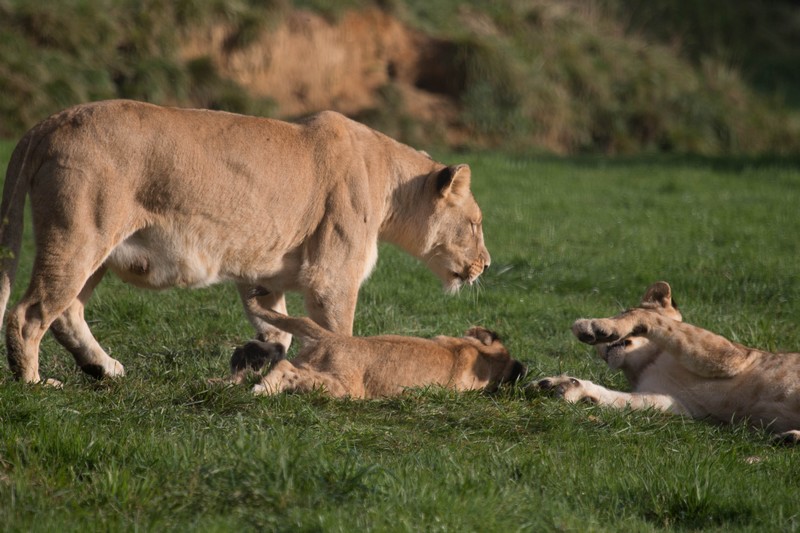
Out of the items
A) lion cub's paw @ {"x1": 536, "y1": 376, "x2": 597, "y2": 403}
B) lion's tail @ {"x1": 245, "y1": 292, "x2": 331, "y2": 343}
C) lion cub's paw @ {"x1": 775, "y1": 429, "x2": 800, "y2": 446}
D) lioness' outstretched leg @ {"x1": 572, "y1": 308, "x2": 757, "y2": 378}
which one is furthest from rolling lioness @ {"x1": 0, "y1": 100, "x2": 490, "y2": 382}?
lion cub's paw @ {"x1": 775, "y1": 429, "x2": 800, "y2": 446}

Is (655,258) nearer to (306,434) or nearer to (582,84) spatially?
(306,434)

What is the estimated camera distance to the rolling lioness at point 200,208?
579 cm

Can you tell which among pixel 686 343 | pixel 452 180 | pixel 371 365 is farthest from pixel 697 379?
pixel 452 180

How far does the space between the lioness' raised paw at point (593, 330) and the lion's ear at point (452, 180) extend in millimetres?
1609

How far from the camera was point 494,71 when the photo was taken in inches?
841

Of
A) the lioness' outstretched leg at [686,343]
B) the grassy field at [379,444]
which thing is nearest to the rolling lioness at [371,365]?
the grassy field at [379,444]

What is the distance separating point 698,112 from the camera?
23641 mm

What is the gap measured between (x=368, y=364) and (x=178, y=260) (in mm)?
1219

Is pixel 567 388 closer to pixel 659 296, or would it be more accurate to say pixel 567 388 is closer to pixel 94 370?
pixel 659 296

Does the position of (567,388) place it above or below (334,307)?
below

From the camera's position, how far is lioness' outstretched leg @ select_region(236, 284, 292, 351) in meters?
6.99

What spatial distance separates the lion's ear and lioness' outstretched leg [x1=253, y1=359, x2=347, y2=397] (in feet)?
6.88

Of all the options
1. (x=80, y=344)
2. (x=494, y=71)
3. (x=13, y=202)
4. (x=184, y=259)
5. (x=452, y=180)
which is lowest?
(x=494, y=71)

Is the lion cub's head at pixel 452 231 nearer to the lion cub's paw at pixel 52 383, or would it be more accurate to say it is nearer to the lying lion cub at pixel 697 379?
the lying lion cub at pixel 697 379
